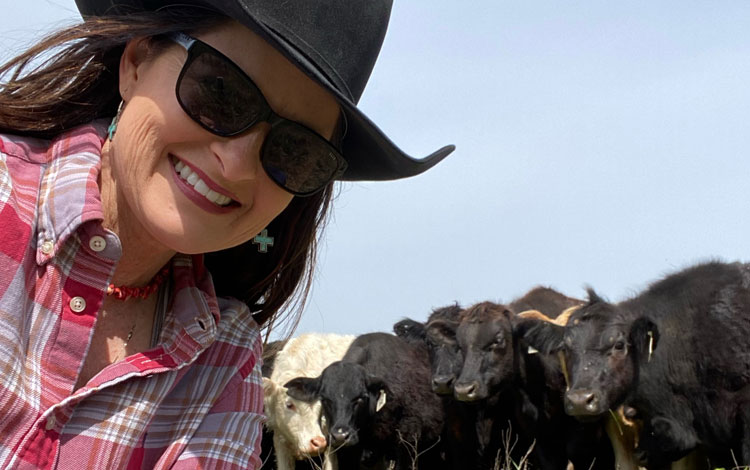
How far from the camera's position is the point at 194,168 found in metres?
2.02

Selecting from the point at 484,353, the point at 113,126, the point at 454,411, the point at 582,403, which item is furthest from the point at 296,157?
the point at 454,411

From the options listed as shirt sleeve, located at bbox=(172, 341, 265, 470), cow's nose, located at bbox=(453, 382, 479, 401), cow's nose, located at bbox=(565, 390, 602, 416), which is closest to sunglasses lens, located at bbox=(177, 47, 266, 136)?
shirt sleeve, located at bbox=(172, 341, 265, 470)

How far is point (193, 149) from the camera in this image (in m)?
2.03

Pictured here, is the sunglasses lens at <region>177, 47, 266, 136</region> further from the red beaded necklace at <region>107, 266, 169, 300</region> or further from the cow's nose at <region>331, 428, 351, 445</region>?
the cow's nose at <region>331, 428, 351, 445</region>

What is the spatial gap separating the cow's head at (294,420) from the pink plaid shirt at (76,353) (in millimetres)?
9466

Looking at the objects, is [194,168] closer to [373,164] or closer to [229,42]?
[229,42]

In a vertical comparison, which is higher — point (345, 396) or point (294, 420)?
point (345, 396)

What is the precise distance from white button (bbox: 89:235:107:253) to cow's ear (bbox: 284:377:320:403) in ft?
31.2

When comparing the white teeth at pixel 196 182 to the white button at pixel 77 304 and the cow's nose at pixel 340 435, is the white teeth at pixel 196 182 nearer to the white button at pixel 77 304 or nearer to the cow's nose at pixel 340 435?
the white button at pixel 77 304

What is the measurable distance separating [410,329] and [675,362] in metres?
4.66

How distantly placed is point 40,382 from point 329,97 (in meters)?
0.89

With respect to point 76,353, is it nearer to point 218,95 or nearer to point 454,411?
point 218,95

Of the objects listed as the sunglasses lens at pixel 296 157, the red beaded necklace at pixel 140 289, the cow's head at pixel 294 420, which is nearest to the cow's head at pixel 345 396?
the cow's head at pixel 294 420

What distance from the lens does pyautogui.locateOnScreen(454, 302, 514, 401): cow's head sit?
33.0 feet
